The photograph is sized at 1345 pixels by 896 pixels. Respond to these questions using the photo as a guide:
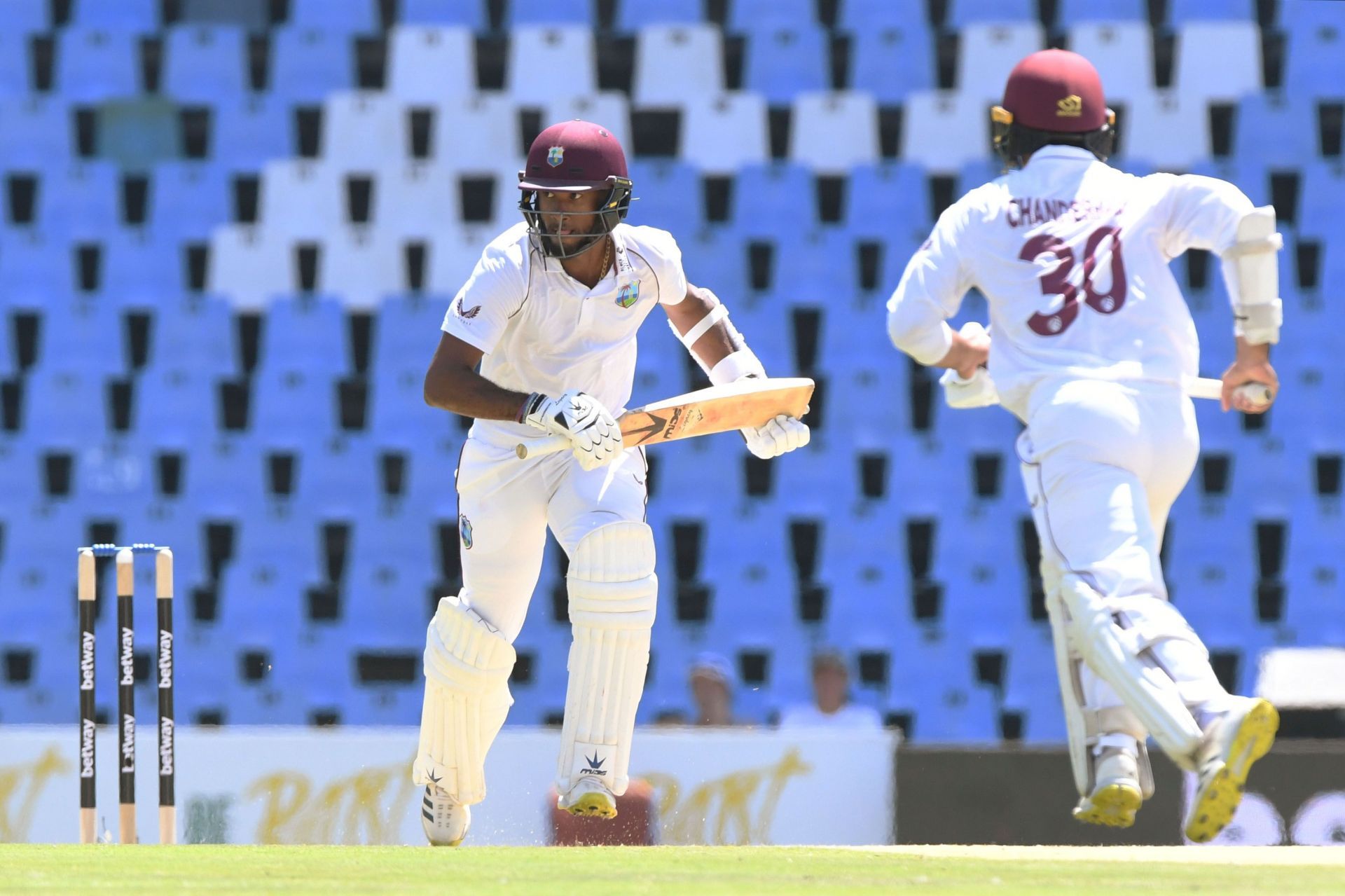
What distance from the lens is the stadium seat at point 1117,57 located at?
7.81 m

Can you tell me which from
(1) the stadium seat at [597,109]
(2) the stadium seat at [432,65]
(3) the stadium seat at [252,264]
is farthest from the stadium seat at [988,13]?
(3) the stadium seat at [252,264]

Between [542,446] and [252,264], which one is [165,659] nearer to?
[542,446]

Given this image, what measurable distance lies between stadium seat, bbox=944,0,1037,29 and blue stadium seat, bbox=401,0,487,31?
1.92 meters

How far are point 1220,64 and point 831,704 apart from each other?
10.4 feet

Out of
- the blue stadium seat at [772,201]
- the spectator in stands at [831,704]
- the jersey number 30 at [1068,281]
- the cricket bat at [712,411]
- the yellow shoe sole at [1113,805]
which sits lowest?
the spectator in stands at [831,704]

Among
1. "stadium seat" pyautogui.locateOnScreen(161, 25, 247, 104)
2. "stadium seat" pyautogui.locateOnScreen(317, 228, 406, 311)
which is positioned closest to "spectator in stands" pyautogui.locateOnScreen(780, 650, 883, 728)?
"stadium seat" pyautogui.locateOnScreen(317, 228, 406, 311)

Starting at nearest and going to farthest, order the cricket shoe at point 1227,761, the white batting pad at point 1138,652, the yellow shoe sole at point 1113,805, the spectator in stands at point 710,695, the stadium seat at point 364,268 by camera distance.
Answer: the cricket shoe at point 1227,761 → the white batting pad at point 1138,652 → the yellow shoe sole at point 1113,805 → the spectator in stands at point 710,695 → the stadium seat at point 364,268

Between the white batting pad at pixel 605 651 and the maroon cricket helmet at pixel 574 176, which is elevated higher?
the maroon cricket helmet at pixel 574 176

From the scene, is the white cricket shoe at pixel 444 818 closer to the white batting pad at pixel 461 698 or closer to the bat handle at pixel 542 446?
the white batting pad at pixel 461 698

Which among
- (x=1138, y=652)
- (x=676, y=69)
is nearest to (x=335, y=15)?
(x=676, y=69)

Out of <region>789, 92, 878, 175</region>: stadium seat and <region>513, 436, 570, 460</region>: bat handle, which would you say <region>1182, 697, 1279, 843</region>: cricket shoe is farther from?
<region>789, 92, 878, 175</region>: stadium seat

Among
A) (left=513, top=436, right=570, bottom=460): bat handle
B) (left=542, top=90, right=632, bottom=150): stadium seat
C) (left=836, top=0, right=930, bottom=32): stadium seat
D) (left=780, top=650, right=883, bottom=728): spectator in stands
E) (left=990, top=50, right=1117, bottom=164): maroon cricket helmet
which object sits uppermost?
(left=836, top=0, right=930, bottom=32): stadium seat

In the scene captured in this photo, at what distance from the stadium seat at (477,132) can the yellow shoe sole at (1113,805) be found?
5058mm

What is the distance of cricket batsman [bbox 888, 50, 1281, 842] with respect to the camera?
10.6 ft
